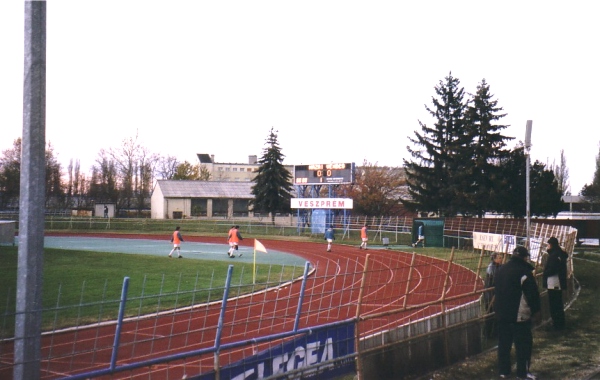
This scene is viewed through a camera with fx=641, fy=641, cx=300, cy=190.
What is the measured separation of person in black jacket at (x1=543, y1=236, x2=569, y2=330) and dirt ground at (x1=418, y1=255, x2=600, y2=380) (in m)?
0.32

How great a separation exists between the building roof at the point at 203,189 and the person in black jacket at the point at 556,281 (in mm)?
70086

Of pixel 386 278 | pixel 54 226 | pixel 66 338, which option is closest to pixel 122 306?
pixel 66 338

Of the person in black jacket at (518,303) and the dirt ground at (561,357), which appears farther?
the dirt ground at (561,357)

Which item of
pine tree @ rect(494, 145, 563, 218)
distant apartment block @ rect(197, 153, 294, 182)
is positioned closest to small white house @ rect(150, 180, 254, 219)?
pine tree @ rect(494, 145, 563, 218)

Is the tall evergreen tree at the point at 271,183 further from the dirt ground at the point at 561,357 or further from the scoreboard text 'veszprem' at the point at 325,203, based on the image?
the dirt ground at the point at 561,357

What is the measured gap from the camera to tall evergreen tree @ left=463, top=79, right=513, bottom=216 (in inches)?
2210

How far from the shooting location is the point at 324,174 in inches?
2089

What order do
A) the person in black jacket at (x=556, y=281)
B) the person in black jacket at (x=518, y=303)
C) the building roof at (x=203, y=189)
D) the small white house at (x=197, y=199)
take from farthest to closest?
the building roof at (x=203, y=189) → the small white house at (x=197, y=199) → the person in black jacket at (x=556, y=281) → the person in black jacket at (x=518, y=303)

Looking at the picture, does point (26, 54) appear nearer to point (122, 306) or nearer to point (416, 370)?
point (122, 306)

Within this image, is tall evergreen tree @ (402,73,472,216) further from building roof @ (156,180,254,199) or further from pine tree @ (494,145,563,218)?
building roof @ (156,180,254,199)

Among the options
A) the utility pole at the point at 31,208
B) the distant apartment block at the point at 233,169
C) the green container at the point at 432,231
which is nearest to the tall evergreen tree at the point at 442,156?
the green container at the point at 432,231

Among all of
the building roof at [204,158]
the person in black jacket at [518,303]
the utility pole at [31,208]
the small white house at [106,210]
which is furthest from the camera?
the building roof at [204,158]

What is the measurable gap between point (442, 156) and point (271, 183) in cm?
2114

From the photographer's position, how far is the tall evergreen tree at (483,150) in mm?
56125
